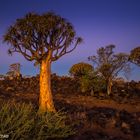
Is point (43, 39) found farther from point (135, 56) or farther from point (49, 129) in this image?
point (135, 56)

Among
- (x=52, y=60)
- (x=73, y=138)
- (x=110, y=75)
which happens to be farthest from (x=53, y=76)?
(x=73, y=138)

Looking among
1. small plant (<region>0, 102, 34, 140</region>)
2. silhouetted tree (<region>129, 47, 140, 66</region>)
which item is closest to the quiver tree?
small plant (<region>0, 102, 34, 140</region>)

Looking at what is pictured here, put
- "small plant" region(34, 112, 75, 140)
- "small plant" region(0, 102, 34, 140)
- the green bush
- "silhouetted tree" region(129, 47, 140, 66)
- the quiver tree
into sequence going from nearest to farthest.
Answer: "small plant" region(0, 102, 34, 140), the green bush, "small plant" region(34, 112, 75, 140), the quiver tree, "silhouetted tree" region(129, 47, 140, 66)

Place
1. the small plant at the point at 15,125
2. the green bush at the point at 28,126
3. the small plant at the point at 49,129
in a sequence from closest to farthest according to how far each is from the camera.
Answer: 1. the small plant at the point at 15,125
2. the green bush at the point at 28,126
3. the small plant at the point at 49,129

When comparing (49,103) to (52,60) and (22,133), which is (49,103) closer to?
(52,60)

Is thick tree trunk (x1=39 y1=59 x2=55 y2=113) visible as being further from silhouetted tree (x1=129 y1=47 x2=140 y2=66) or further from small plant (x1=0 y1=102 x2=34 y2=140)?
silhouetted tree (x1=129 y1=47 x2=140 y2=66)

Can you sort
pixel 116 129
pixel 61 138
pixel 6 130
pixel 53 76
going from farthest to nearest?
pixel 53 76 < pixel 116 129 < pixel 61 138 < pixel 6 130

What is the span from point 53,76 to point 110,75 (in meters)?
8.31

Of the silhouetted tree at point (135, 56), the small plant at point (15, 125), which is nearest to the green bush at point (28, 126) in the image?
the small plant at point (15, 125)

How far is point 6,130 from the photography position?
8484 millimetres

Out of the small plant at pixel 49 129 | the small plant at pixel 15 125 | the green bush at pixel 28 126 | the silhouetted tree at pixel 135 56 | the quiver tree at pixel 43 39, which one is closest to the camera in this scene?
the small plant at pixel 15 125

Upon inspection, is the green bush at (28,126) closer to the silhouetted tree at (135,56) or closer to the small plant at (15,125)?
the small plant at (15,125)

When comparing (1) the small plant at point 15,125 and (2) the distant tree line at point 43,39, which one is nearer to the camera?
(1) the small plant at point 15,125

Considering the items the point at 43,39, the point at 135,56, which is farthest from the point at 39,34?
the point at 135,56
